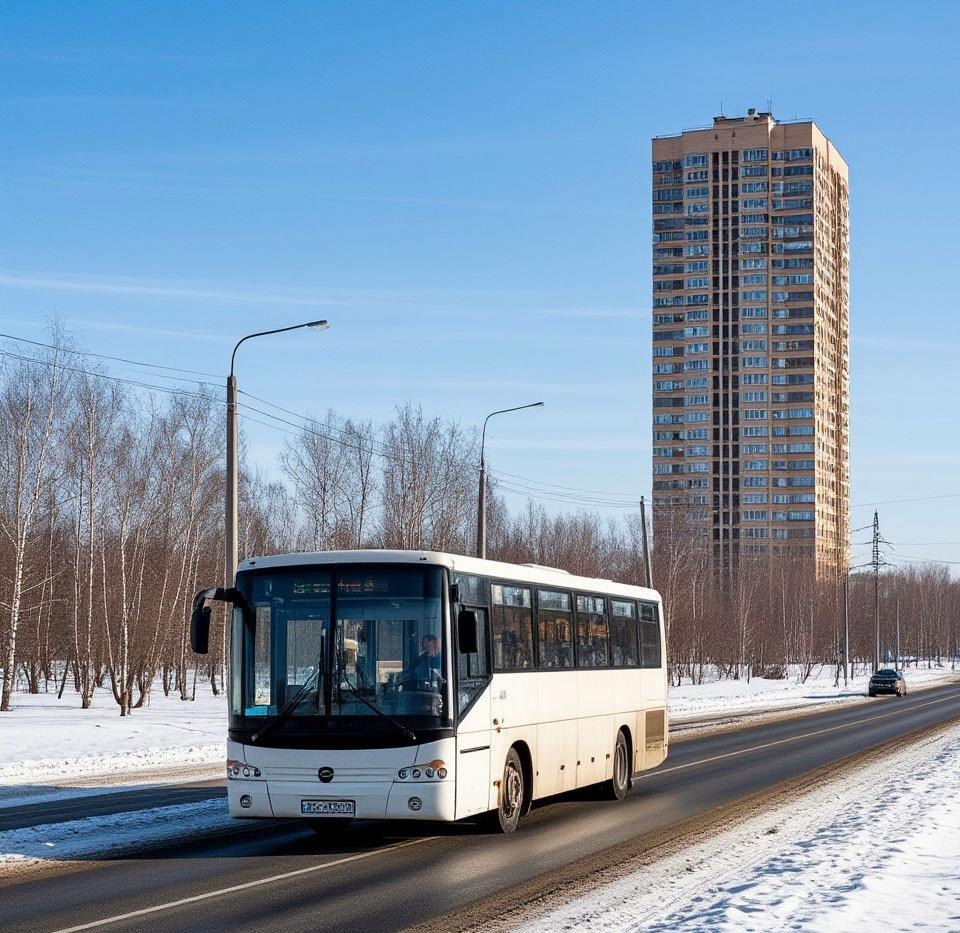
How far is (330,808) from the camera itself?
13617mm

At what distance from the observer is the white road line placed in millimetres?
9961

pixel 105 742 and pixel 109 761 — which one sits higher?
pixel 109 761

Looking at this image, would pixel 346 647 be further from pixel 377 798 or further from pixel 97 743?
pixel 97 743

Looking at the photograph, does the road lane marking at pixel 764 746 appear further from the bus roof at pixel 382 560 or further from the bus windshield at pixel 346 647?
the bus windshield at pixel 346 647

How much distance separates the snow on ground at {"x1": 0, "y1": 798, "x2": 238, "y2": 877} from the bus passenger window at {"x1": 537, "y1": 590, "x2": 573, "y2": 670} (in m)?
3.94

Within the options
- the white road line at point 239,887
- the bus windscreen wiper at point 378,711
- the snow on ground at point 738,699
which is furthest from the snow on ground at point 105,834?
the snow on ground at point 738,699

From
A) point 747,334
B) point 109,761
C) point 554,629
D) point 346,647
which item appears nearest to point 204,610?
point 346,647

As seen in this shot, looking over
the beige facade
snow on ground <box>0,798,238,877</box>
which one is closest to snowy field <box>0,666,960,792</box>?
snow on ground <box>0,798,238,877</box>

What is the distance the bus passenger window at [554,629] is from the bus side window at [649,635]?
3461mm

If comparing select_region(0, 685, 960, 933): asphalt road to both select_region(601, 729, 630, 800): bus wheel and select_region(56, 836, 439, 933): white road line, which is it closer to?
select_region(56, 836, 439, 933): white road line

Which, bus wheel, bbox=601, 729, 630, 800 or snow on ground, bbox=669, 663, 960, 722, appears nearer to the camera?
bus wheel, bbox=601, 729, 630, 800

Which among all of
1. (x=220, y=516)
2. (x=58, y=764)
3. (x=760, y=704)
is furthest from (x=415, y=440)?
(x=58, y=764)

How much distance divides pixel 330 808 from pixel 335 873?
3.68ft

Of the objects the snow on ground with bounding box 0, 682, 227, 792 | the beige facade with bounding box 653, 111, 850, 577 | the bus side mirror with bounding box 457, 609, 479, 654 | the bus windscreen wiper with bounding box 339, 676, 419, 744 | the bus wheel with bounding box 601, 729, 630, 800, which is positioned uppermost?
the beige facade with bounding box 653, 111, 850, 577
